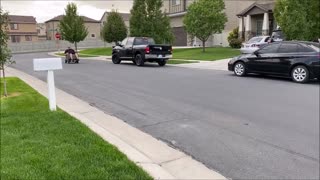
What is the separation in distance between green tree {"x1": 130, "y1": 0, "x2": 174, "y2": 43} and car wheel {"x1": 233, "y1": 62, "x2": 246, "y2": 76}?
13146mm

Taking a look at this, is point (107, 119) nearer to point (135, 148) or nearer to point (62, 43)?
point (135, 148)

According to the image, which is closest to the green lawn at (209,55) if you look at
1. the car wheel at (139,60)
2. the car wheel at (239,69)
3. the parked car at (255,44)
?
the parked car at (255,44)

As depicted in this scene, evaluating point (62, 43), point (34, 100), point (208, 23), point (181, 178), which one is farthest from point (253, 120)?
point (62, 43)

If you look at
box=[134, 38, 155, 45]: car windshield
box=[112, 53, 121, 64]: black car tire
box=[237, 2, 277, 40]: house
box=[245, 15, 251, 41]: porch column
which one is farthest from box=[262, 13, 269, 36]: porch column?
box=[112, 53, 121, 64]: black car tire

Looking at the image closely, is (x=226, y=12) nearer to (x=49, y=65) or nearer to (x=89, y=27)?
(x=49, y=65)

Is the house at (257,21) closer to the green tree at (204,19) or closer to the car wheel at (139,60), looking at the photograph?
the green tree at (204,19)

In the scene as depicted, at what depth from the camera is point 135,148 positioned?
5.49 m

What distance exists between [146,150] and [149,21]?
23.2 metres

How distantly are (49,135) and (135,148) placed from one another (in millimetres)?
1418

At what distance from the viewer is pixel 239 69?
14852 mm

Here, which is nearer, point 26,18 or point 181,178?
point 181,178

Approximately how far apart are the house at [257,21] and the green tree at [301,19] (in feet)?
48.9

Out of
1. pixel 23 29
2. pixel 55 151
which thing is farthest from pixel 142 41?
pixel 23 29

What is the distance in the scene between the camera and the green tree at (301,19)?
18906mm
